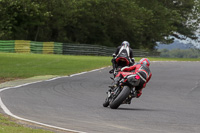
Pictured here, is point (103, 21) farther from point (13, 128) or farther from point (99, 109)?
point (13, 128)

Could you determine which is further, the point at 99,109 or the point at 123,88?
the point at 99,109

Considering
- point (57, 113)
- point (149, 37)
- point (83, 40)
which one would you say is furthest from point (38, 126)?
point (149, 37)

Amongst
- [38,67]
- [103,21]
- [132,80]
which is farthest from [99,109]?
[103,21]

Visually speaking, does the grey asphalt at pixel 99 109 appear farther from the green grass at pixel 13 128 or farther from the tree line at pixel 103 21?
the tree line at pixel 103 21

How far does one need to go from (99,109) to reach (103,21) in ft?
186

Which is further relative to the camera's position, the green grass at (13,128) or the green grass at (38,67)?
the green grass at (38,67)

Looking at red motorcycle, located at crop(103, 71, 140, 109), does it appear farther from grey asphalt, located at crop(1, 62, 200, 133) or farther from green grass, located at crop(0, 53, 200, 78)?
green grass, located at crop(0, 53, 200, 78)

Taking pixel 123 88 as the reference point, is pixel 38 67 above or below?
below

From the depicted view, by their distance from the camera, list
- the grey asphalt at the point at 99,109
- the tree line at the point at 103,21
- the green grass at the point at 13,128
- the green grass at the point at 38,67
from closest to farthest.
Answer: the green grass at the point at 13,128 < the grey asphalt at the point at 99,109 < the green grass at the point at 38,67 < the tree line at the point at 103,21

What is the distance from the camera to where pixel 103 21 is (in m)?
67.9

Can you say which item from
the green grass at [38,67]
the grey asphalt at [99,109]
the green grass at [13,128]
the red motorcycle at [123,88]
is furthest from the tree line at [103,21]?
the green grass at [13,128]

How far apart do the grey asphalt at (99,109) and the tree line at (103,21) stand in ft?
114

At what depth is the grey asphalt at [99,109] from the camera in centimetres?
914

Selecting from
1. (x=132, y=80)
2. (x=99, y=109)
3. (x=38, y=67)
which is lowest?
(x=38, y=67)
